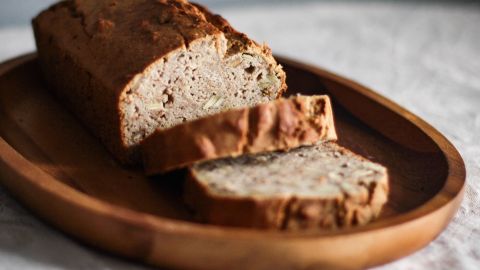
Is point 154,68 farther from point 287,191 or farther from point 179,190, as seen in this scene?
point 287,191

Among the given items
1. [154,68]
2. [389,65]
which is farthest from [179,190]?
[389,65]

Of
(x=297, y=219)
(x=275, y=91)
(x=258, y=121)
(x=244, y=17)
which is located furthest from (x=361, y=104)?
(x=244, y=17)

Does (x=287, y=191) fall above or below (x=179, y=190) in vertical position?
above

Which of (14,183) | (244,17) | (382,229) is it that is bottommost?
(244,17)

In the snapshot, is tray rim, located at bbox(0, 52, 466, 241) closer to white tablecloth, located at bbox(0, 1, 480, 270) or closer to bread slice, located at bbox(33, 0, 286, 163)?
white tablecloth, located at bbox(0, 1, 480, 270)

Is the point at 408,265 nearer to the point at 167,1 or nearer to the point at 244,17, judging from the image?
the point at 167,1

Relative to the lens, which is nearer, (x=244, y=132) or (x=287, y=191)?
(x=287, y=191)
